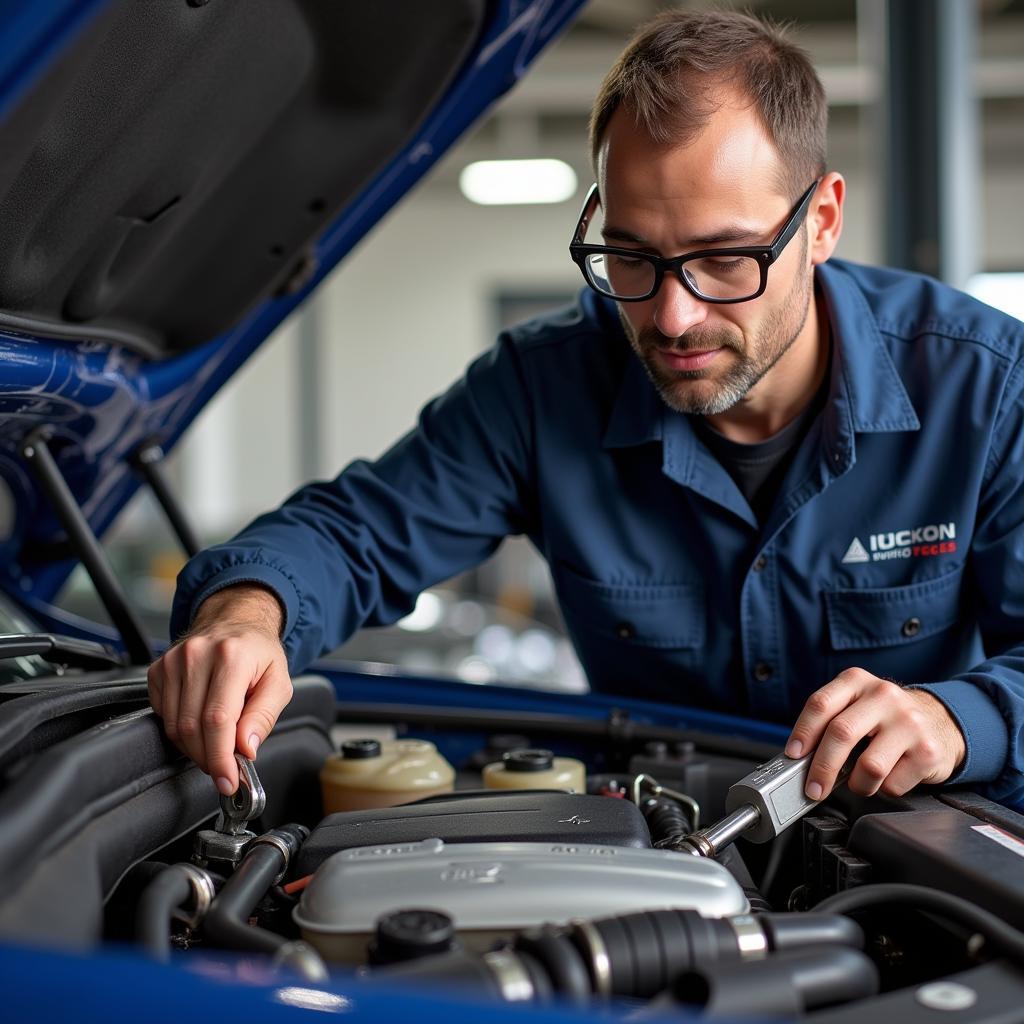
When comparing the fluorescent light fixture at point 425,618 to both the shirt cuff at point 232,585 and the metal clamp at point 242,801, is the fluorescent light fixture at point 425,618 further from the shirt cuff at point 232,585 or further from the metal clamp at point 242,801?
the metal clamp at point 242,801

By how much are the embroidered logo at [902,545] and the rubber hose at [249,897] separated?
2.53 feet

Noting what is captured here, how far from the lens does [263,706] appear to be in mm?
1026

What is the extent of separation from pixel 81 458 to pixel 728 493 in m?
0.82

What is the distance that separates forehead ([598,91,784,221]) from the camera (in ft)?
4.20

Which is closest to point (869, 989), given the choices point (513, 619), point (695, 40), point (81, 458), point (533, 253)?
point (695, 40)

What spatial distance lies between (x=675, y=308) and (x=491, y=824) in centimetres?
61

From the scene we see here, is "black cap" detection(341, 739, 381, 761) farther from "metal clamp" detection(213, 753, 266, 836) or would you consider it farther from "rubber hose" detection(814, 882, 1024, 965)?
"rubber hose" detection(814, 882, 1024, 965)

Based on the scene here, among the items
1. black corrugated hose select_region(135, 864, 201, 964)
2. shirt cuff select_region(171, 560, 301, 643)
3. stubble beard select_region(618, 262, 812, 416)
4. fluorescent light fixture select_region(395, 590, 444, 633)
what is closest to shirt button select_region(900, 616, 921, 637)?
stubble beard select_region(618, 262, 812, 416)

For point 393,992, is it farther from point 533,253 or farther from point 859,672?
point 533,253

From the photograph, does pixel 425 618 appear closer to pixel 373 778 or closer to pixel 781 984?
pixel 373 778

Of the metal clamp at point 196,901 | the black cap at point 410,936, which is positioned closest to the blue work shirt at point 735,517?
the metal clamp at point 196,901

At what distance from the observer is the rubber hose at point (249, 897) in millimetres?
757

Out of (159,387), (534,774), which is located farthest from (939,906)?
(159,387)

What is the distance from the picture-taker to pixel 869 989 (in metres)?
0.74
